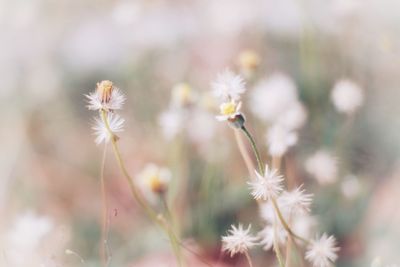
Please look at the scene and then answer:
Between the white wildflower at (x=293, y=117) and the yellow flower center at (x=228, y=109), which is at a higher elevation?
the white wildflower at (x=293, y=117)

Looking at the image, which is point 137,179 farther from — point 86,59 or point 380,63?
point 380,63

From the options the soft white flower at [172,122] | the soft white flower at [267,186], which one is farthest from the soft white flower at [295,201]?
the soft white flower at [172,122]

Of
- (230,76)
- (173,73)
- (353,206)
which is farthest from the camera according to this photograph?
(173,73)

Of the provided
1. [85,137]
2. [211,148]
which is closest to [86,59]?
[85,137]

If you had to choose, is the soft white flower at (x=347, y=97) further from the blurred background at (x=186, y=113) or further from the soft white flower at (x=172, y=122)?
the soft white flower at (x=172, y=122)

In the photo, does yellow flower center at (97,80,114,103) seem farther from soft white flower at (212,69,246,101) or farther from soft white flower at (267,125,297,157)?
soft white flower at (267,125,297,157)

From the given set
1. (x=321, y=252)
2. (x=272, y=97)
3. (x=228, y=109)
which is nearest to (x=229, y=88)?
(x=228, y=109)
